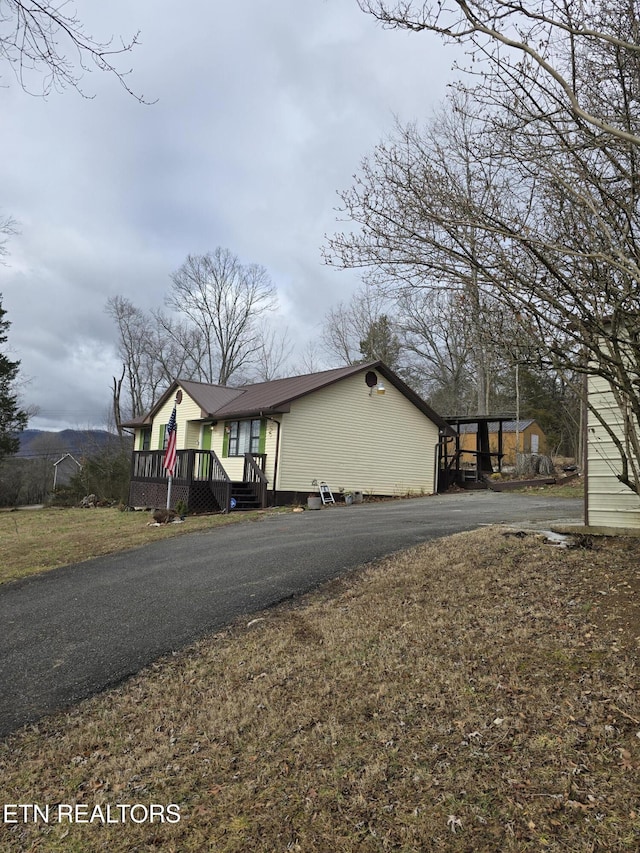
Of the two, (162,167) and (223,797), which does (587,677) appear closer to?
(223,797)

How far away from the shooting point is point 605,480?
668 cm

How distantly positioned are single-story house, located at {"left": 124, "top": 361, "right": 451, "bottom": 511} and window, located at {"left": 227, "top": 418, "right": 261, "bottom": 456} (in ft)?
0.11

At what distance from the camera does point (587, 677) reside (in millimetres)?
3385

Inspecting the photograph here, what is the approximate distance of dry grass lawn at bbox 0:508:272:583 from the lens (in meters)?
9.52

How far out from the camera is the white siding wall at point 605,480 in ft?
20.9

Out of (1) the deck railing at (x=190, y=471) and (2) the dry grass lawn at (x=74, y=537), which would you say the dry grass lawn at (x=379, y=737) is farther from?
(1) the deck railing at (x=190, y=471)

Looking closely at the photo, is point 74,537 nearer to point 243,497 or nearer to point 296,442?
point 243,497

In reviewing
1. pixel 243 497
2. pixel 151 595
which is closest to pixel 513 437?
pixel 243 497

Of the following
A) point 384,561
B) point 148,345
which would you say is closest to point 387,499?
point 384,561

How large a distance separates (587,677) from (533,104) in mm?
3795

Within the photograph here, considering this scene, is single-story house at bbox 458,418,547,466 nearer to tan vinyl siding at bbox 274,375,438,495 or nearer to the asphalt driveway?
tan vinyl siding at bbox 274,375,438,495

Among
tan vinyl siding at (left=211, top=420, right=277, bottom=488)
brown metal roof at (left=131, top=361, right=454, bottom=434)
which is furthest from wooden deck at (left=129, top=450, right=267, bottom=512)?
brown metal roof at (left=131, top=361, right=454, bottom=434)

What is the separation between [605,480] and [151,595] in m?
5.54

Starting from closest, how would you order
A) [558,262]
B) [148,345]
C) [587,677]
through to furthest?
[587,677]
[558,262]
[148,345]
